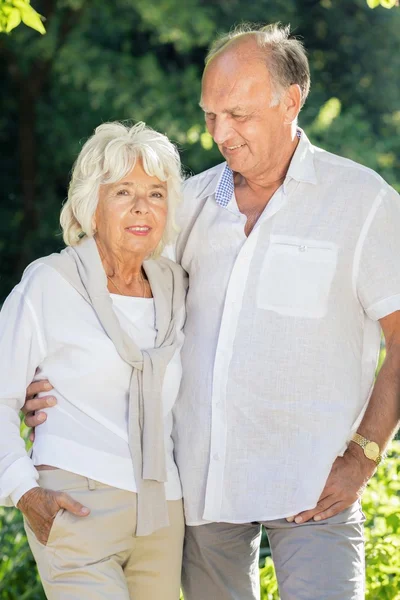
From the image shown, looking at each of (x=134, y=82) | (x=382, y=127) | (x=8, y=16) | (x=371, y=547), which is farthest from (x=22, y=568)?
(x=382, y=127)

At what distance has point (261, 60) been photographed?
3414mm

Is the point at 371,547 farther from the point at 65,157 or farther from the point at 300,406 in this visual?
the point at 65,157

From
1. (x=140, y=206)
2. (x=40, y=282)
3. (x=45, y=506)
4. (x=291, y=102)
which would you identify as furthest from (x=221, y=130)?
(x=45, y=506)

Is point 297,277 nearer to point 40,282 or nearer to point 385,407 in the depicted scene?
point 385,407

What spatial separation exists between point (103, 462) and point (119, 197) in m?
0.79

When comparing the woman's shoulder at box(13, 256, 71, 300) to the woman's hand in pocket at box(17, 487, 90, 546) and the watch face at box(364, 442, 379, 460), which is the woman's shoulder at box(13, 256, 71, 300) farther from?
the watch face at box(364, 442, 379, 460)

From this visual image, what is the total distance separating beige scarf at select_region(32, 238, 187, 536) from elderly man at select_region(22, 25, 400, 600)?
164mm

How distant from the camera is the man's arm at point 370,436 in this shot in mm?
3113

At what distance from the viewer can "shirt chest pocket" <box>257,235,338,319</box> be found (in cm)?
320

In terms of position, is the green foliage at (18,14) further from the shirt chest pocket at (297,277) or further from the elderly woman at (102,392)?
the shirt chest pocket at (297,277)

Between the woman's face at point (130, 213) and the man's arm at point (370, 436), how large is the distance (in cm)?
76

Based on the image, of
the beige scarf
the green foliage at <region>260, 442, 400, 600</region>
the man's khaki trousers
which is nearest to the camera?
the man's khaki trousers

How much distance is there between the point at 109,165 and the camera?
3.17 meters

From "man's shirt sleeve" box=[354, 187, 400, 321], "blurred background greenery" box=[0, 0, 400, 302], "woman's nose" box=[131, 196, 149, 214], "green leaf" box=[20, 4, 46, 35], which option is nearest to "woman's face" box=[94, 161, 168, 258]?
"woman's nose" box=[131, 196, 149, 214]
